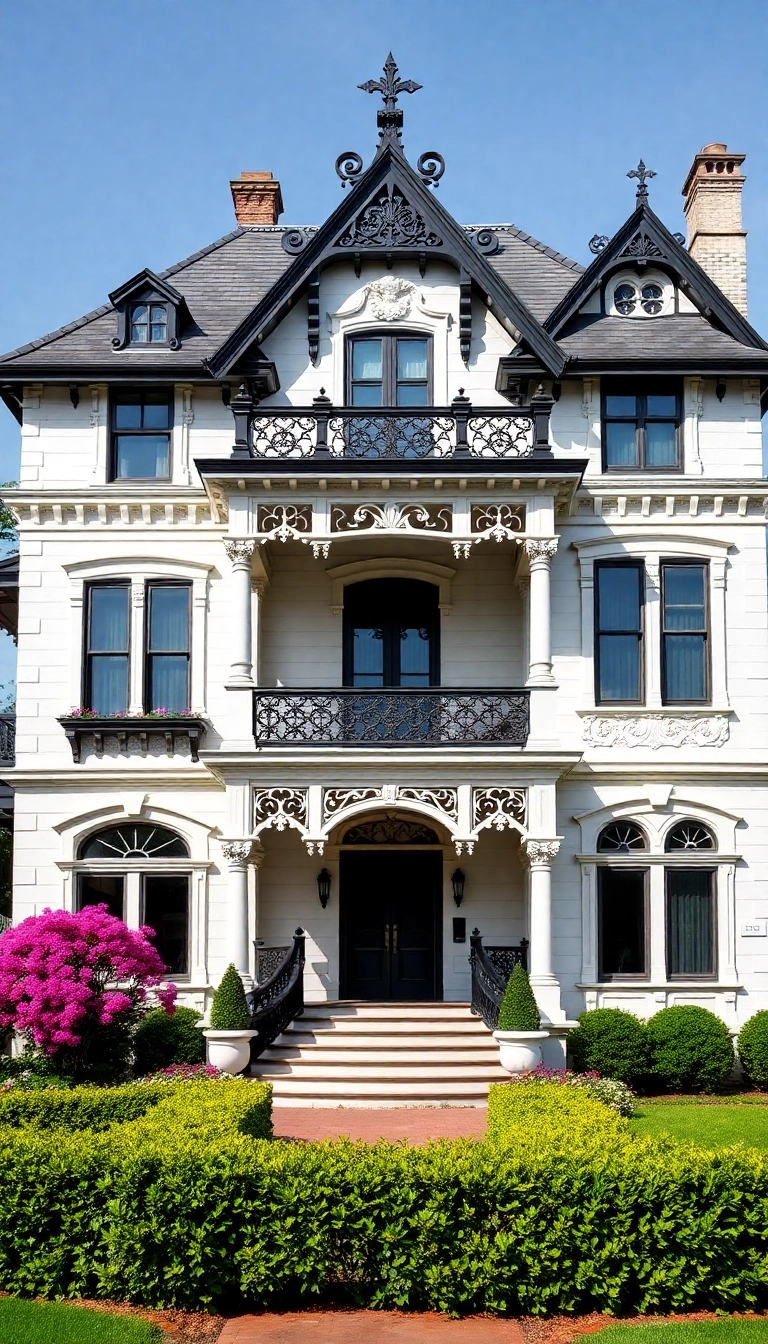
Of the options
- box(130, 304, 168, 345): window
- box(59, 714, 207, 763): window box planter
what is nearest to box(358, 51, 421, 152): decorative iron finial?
box(130, 304, 168, 345): window

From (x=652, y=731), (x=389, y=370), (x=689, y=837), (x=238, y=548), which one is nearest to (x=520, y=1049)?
(x=689, y=837)

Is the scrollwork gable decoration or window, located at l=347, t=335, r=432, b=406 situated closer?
the scrollwork gable decoration

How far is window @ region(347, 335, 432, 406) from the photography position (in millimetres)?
20859

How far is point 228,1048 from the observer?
16688mm

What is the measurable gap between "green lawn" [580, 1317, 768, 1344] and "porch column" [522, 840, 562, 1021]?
388 inches

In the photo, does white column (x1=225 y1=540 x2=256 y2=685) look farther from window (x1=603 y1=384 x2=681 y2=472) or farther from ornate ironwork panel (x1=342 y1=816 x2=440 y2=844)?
window (x1=603 y1=384 x2=681 y2=472)

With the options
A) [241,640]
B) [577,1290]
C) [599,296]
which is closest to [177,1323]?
[577,1290]

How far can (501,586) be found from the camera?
70.1ft

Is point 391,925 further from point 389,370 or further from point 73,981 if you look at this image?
point 389,370

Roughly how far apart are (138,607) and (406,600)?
4.16 metres

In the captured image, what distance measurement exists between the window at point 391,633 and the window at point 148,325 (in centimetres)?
495

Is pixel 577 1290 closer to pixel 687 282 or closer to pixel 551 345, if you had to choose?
pixel 551 345

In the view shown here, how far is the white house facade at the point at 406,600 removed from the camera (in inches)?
761

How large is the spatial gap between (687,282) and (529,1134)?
14891 millimetres
